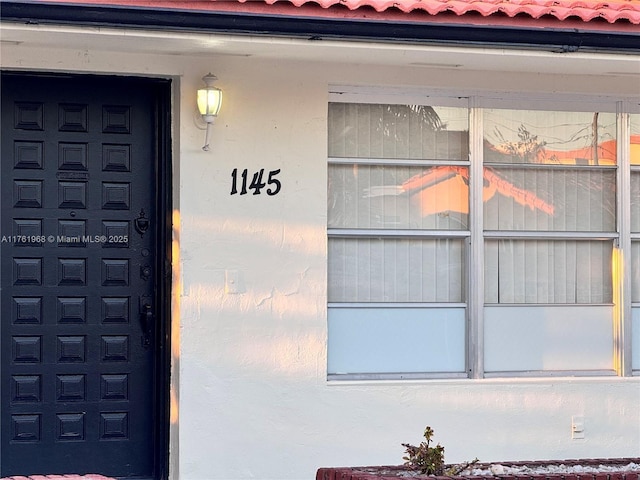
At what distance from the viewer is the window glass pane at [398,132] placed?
24.0 ft

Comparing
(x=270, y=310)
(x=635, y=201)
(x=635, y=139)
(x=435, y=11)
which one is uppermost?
(x=435, y=11)

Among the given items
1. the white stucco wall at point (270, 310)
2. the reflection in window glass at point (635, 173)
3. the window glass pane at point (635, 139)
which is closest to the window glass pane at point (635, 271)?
the reflection in window glass at point (635, 173)

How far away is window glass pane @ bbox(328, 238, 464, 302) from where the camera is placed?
7.33 meters

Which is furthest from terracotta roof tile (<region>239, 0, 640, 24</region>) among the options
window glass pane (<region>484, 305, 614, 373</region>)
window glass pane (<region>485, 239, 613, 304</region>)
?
window glass pane (<region>484, 305, 614, 373</region>)

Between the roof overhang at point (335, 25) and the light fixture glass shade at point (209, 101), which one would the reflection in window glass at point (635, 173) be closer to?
the roof overhang at point (335, 25)

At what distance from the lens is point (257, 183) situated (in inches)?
278

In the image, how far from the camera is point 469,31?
20.7ft

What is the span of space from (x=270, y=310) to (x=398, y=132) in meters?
1.62

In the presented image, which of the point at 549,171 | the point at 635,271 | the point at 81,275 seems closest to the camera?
the point at 81,275

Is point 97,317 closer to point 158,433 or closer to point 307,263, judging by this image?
point 158,433

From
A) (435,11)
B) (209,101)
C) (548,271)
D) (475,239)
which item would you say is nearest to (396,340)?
(475,239)

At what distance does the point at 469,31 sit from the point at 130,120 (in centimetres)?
244

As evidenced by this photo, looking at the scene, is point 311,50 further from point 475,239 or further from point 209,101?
point 475,239

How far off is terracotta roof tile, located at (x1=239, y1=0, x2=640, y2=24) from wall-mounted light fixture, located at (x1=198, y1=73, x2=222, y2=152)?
2.89 ft
